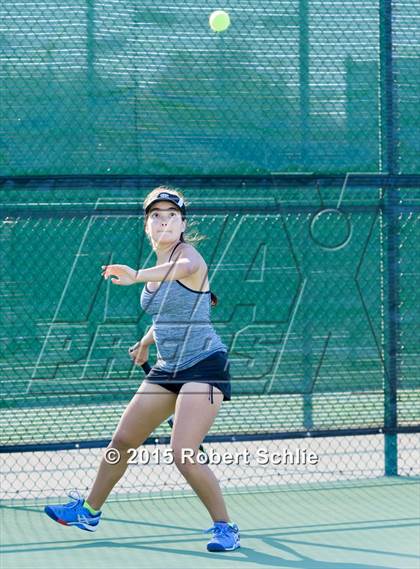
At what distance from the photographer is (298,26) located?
272 inches

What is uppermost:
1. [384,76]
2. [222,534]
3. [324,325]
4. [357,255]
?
[384,76]

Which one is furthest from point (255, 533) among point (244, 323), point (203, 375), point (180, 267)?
point (244, 323)

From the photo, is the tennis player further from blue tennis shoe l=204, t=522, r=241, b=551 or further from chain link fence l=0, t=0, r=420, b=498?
chain link fence l=0, t=0, r=420, b=498

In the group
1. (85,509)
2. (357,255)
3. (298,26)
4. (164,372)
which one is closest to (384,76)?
(298,26)

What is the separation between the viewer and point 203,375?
5031 mm

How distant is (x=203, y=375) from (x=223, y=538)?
30.4 inches

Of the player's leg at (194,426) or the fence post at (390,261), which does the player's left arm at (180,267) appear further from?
the fence post at (390,261)

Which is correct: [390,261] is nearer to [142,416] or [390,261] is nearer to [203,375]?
[203,375]

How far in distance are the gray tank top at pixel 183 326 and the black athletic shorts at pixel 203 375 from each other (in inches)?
0.9

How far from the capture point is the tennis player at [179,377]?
16.4 ft

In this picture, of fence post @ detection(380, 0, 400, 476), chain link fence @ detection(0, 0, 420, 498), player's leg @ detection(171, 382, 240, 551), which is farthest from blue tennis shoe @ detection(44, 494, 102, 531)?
fence post @ detection(380, 0, 400, 476)

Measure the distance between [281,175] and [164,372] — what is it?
79.3 inches

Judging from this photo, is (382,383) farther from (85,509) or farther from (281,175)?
(85,509)

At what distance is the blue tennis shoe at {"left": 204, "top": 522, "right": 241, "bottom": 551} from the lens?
16.8 feet
